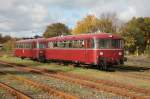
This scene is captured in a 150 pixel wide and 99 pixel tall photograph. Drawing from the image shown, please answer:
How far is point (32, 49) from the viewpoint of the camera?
150 ft

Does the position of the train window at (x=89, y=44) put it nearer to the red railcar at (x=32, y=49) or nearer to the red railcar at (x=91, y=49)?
the red railcar at (x=91, y=49)

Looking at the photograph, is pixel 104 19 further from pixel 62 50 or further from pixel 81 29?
pixel 62 50

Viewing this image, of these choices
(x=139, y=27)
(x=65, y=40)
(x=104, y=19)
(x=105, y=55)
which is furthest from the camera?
(x=104, y=19)

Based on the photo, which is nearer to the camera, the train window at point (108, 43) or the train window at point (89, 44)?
the train window at point (108, 43)

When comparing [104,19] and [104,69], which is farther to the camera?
[104,19]

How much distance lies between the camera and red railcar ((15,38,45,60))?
41.9m

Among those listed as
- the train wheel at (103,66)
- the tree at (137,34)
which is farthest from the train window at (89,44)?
the tree at (137,34)

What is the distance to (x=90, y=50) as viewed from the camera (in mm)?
27531

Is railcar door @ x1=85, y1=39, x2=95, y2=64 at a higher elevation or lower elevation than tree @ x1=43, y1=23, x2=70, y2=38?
lower

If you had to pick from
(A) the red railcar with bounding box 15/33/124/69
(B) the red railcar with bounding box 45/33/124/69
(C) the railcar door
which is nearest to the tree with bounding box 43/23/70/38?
(A) the red railcar with bounding box 15/33/124/69

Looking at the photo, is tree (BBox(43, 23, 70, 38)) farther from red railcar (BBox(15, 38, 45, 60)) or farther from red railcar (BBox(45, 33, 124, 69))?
red railcar (BBox(45, 33, 124, 69))

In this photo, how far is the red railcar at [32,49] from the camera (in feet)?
138

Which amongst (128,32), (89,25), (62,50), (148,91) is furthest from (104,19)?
(148,91)

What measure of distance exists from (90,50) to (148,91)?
40.8 ft
